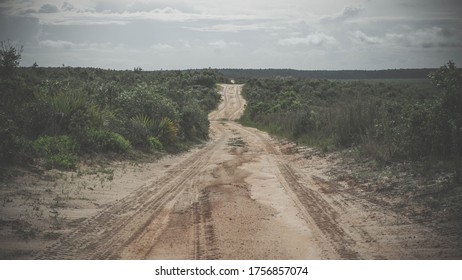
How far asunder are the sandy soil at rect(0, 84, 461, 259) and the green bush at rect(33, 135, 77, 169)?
0.46 meters

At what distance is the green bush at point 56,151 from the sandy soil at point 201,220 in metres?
0.46

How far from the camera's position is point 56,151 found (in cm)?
980

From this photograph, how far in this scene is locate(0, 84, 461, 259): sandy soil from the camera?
4.93m

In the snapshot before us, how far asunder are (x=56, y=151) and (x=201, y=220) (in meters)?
5.43

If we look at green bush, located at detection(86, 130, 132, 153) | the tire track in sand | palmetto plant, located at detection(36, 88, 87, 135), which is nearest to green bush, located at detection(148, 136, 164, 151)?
green bush, located at detection(86, 130, 132, 153)

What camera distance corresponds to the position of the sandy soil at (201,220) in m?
4.93

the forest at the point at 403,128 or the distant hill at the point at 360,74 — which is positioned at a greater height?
the distant hill at the point at 360,74

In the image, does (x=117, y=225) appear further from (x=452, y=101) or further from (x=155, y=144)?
(x=155, y=144)

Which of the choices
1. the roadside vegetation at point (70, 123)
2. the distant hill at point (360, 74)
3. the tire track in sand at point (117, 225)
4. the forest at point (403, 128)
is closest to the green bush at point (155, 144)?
the roadside vegetation at point (70, 123)

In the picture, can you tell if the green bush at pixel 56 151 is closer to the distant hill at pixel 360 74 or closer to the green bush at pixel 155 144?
the green bush at pixel 155 144

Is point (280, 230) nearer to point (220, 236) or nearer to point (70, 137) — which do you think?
point (220, 236)

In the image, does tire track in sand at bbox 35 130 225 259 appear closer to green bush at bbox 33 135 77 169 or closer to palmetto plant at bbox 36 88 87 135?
green bush at bbox 33 135 77 169
